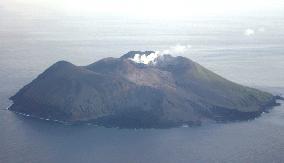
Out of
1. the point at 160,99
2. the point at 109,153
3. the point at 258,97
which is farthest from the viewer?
the point at 258,97

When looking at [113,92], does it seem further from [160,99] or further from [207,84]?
[207,84]

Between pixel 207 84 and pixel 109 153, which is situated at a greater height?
pixel 207 84

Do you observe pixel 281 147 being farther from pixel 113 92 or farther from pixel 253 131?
pixel 113 92

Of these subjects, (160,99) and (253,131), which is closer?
(253,131)

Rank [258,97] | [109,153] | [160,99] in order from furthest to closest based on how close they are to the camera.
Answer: [258,97], [160,99], [109,153]

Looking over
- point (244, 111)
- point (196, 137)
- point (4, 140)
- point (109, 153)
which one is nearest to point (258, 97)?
point (244, 111)

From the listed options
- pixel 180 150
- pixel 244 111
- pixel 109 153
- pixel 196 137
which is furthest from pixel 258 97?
pixel 109 153
